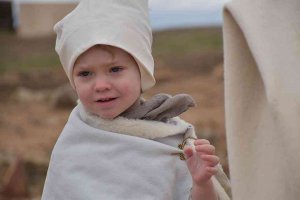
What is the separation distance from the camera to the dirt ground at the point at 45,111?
9.20 meters

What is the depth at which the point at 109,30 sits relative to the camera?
2084 mm

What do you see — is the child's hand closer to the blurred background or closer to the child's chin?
the child's chin

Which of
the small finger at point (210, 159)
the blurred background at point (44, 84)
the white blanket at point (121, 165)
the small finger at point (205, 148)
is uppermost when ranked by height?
the small finger at point (205, 148)

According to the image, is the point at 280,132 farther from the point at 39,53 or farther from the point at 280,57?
the point at 39,53

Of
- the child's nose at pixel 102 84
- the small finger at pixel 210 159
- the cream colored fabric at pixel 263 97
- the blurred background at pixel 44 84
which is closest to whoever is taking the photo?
the cream colored fabric at pixel 263 97

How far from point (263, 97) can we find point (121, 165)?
480 millimetres

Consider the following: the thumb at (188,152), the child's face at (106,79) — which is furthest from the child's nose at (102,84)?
the thumb at (188,152)

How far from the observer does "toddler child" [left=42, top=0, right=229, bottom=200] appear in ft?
6.86

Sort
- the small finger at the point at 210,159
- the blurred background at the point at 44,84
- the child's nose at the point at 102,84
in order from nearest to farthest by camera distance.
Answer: the small finger at the point at 210,159, the child's nose at the point at 102,84, the blurred background at the point at 44,84

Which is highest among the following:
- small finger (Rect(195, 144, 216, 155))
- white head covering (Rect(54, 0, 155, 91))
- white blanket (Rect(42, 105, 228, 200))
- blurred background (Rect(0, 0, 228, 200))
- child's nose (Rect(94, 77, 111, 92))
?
white head covering (Rect(54, 0, 155, 91))

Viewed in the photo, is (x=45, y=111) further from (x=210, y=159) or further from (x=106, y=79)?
(x=210, y=159)

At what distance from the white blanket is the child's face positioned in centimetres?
8

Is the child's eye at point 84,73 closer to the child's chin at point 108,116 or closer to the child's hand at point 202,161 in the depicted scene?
the child's chin at point 108,116

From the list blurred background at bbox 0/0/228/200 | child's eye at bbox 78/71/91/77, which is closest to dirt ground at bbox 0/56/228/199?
blurred background at bbox 0/0/228/200
